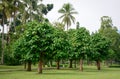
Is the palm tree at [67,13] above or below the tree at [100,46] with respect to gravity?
above

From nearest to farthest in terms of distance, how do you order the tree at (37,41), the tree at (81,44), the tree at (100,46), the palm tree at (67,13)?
the tree at (37,41)
the tree at (81,44)
the tree at (100,46)
the palm tree at (67,13)

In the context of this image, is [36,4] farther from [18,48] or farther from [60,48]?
[60,48]

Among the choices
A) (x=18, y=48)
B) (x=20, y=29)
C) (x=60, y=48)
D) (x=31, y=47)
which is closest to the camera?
(x=31, y=47)

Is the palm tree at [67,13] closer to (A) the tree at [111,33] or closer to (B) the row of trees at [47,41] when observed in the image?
(B) the row of trees at [47,41]

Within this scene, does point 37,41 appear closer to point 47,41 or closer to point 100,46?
point 47,41

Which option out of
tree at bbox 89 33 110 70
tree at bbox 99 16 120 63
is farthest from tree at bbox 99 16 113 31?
tree at bbox 89 33 110 70

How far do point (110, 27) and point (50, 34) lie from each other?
6134cm

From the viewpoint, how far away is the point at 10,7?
52.5 meters

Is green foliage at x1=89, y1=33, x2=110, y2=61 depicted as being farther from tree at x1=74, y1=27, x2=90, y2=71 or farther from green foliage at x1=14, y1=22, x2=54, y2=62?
green foliage at x1=14, y1=22, x2=54, y2=62

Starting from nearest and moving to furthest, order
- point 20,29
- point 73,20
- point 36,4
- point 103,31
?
Result: point 20,29, point 36,4, point 73,20, point 103,31

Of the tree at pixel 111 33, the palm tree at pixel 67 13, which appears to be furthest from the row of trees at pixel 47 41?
the tree at pixel 111 33

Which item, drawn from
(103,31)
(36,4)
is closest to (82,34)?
(36,4)

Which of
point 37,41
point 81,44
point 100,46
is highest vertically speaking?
→ point 100,46

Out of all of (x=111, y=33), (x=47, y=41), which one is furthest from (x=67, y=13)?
(x=47, y=41)
